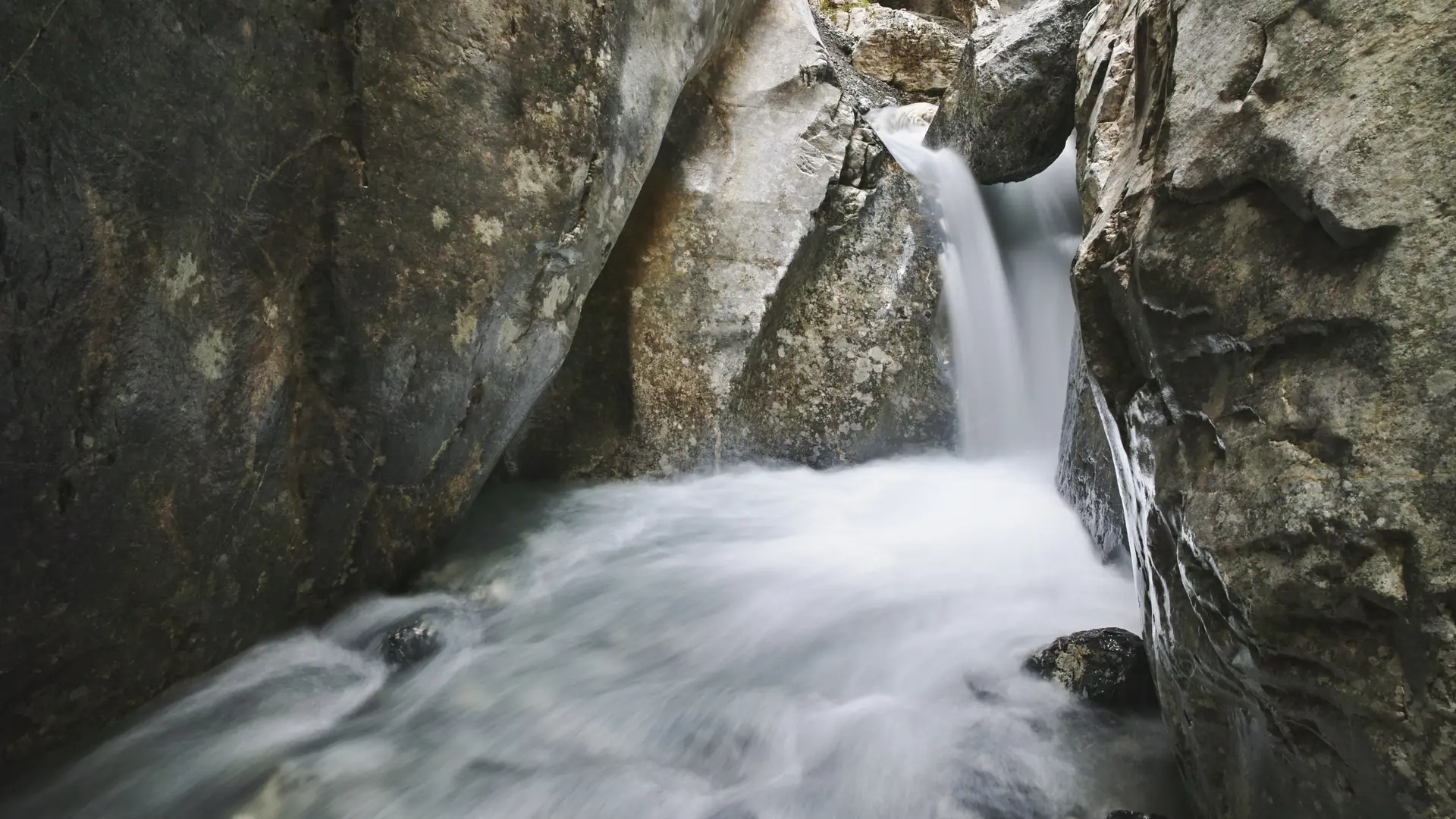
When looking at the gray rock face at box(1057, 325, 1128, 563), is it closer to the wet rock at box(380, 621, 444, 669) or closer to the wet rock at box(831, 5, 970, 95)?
the wet rock at box(380, 621, 444, 669)

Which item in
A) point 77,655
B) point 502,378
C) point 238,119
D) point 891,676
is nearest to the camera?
point 77,655

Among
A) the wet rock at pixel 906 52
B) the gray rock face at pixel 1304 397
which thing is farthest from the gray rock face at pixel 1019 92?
the gray rock face at pixel 1304 397

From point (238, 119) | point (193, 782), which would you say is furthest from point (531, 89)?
point (193, 782)

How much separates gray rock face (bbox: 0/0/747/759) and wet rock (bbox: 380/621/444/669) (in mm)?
426

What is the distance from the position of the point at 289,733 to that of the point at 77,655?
68 centimetres

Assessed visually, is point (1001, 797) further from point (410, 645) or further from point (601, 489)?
point (601, 489)

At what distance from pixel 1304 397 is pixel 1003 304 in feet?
Result: 15.7

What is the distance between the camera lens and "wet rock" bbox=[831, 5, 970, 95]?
377 inches

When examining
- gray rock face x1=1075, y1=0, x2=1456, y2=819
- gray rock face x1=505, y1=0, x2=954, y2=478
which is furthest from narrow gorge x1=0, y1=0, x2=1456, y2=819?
gray rock face x1=505, y1=0, x2=954, y2=478

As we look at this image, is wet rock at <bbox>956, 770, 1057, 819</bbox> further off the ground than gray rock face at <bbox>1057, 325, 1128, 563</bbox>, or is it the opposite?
gray rock face at <bbox>1057, 325, 1128, 563</bbox>

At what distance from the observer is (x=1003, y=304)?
19.3ft

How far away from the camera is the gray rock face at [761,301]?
16.3 ft

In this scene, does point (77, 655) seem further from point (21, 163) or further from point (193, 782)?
point (21, 163)

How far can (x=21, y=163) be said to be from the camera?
→ 183 cm
